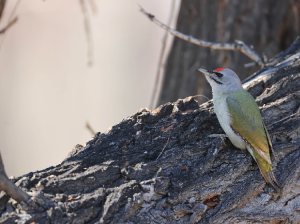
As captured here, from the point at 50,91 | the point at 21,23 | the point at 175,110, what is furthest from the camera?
the point at 50,91

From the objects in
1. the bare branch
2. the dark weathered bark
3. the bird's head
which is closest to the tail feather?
the bird's head

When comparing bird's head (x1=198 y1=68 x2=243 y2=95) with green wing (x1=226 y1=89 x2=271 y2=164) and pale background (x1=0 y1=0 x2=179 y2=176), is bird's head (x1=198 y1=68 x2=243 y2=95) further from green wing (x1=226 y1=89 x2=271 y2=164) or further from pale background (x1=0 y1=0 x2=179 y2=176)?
pale background (x1=0 y1=0 x2=179 y2=176)

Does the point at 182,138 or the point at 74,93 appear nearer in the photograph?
the point at 182,138

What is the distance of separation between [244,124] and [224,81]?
0.59 m

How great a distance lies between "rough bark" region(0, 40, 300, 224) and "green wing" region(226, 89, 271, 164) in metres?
0.14

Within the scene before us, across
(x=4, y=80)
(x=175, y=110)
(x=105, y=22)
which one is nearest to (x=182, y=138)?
(x=175, y=110)

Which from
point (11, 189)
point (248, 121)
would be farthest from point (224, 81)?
point (11, 189)

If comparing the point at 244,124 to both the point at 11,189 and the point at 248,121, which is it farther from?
the point at 11,189

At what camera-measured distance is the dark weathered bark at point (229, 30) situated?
5445 millimetres

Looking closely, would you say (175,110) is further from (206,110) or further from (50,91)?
(50,91)

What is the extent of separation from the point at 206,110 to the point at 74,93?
7398mm

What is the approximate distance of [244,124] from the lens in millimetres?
3020

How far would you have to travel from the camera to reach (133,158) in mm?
2521

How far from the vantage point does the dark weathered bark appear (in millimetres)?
5445
